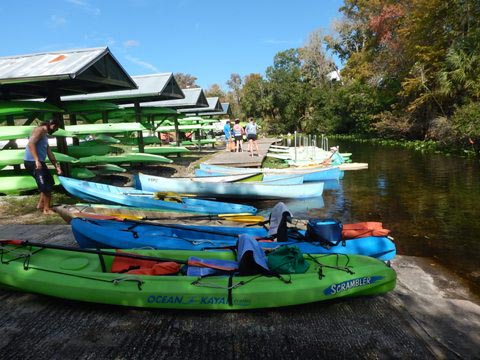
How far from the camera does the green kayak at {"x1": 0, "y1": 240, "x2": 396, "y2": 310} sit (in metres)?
4.06

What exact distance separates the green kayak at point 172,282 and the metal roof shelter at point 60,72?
5.95m

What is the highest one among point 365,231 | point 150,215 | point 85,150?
point 85,150

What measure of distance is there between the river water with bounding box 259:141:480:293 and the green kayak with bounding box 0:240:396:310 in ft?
8.48

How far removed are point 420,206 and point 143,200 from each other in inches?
307

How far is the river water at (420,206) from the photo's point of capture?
737 cm

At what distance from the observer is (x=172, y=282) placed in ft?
13.6

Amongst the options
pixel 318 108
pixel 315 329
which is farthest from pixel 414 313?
pixel 318 108

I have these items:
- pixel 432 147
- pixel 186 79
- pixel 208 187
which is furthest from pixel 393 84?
pixel 186 79

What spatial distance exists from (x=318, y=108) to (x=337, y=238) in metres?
45.4

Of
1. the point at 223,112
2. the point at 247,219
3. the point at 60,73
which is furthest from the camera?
the point at 223,112

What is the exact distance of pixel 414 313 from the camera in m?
4.47

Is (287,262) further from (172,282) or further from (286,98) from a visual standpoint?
(286,98)

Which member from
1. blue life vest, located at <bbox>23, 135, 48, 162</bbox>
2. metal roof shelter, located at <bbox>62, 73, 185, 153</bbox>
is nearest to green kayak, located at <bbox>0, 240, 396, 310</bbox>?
blue life vest, located at <bbox>23, 135, 48, 162</bbox>

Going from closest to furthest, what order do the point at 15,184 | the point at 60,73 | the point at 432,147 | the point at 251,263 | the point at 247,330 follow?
the point at 247,330, the point at 251,263, the point at 60,73, the point at 15,184, the point at 432,147
